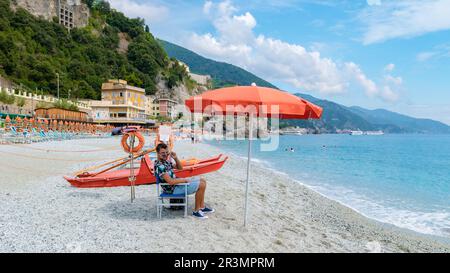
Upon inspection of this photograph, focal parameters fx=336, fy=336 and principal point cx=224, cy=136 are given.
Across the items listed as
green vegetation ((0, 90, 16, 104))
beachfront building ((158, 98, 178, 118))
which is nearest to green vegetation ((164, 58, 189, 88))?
beachfront building ((158, 98, 178, 118))

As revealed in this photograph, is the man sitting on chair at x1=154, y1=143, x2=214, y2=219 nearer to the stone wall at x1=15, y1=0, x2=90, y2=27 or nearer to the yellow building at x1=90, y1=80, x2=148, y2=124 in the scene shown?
the yellow building at x1=90, y1=80, x2=148, y2=124

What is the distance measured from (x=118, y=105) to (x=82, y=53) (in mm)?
21958

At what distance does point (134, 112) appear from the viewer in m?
78.1

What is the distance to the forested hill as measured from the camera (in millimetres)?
65250

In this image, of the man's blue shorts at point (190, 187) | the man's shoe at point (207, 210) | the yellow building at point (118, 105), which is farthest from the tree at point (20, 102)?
the man's blue shorts at point (190, 187)

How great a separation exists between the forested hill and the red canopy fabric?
68.0 m

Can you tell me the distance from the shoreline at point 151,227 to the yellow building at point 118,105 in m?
63.9

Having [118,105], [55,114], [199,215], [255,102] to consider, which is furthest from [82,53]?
[255,102]

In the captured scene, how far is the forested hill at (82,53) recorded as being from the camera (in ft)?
214

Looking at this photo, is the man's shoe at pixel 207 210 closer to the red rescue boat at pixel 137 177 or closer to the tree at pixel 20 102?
the red rescue boat at pixel 137 177

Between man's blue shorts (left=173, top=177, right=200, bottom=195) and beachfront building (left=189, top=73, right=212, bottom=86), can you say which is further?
beachfront building (left=189, top=73, right=212, bottom=86)
